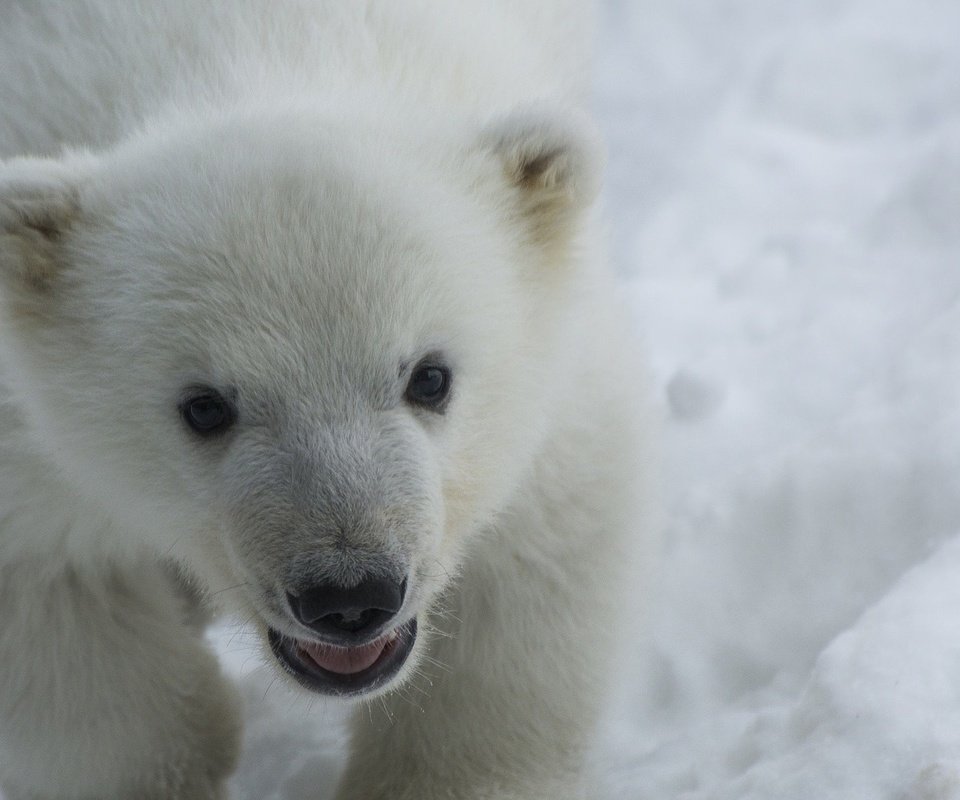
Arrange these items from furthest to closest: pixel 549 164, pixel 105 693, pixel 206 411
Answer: pixel 105 693 → pixel 549 164 → pixel 206 411

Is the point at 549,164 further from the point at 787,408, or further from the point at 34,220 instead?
the point at 787,408

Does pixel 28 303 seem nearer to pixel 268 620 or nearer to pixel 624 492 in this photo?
pixel 268 620

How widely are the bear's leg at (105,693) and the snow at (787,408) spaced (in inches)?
8.3

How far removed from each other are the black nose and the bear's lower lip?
248 mm

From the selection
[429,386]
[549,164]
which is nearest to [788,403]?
[549,164]

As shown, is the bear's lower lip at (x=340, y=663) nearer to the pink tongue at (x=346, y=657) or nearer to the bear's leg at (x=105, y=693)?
the pink tongue at (x=346, y=657)

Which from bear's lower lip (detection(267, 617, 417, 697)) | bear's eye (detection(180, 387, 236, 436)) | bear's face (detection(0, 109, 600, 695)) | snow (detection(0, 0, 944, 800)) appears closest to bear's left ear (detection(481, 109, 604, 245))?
bear's face (detection(0, 109, 600, 695))

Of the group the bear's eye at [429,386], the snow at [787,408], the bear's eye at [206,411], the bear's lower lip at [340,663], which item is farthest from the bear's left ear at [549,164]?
the snow at [787,408]

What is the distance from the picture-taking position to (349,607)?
8.25ft

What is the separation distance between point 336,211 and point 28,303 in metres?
0.66

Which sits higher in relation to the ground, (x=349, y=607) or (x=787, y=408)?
(x=787, y=408)

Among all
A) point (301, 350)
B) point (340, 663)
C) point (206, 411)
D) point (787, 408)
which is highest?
point (787, 408)

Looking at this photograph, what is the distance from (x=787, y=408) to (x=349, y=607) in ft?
8.38

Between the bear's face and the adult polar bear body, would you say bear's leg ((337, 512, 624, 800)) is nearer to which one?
the adult polar bear body
